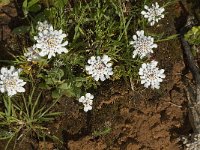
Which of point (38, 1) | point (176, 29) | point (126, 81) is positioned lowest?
point (126, 81)

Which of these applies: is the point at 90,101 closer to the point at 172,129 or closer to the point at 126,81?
the point at 126,81

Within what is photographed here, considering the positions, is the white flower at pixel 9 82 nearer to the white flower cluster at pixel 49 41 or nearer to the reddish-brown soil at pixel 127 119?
the white flower cluster at pixel 49 41

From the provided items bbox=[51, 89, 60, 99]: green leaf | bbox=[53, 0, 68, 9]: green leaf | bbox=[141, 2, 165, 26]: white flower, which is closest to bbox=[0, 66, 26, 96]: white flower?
bbox=[51, 89, 60, 99]: green leaf

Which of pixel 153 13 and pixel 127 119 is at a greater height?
pixel 153 13

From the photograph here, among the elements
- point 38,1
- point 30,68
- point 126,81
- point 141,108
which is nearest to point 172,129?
point 141,108

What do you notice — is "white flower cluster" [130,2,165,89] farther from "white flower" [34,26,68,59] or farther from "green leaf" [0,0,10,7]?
"green leaf" [0,0,10,7]

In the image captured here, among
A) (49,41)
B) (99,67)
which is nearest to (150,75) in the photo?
(99,67)

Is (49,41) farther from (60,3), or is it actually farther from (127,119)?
(127,119)
